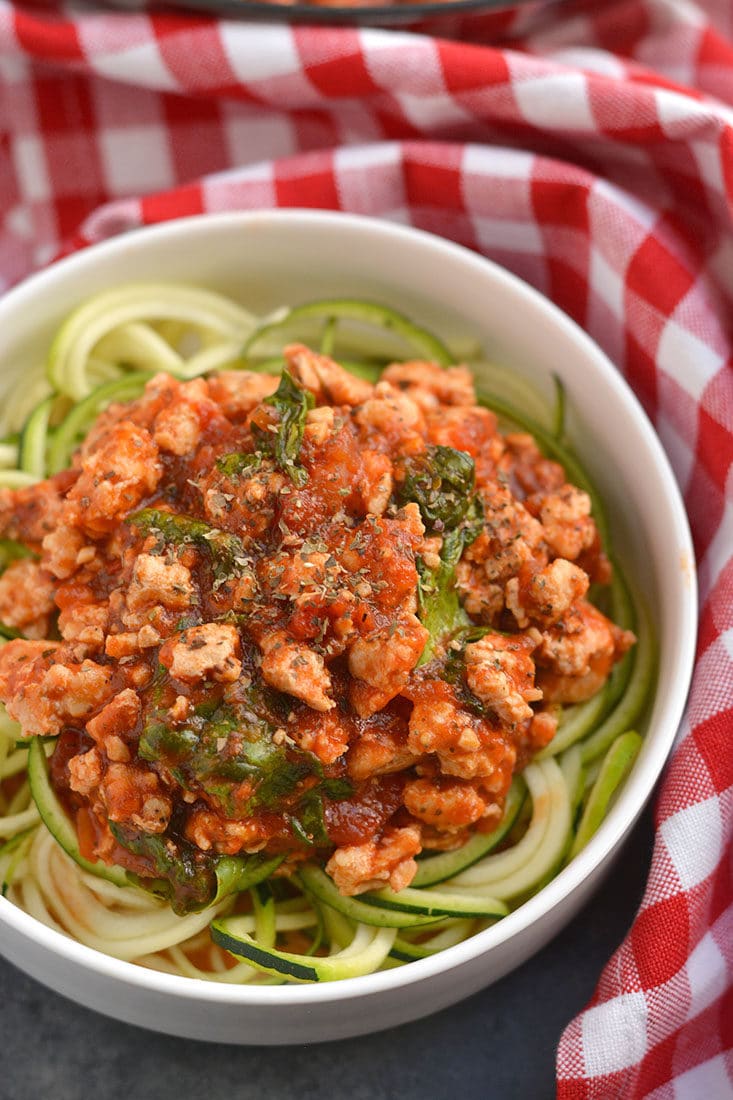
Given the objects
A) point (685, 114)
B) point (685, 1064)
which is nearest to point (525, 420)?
point (685, 114)

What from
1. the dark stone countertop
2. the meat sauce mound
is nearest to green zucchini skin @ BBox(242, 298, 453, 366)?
the meat sauce mound

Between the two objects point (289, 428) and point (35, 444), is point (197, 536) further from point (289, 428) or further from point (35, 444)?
point (35, 444)

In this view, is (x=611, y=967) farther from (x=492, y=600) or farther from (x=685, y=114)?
(x=685, y=114)

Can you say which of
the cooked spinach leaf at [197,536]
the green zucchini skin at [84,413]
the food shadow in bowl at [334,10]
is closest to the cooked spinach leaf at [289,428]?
the cooked spinach leaf at [197,536]

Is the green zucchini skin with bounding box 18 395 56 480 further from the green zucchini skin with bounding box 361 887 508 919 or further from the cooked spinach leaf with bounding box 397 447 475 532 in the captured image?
the green zucchini skin with bounding box 361 887 508 919

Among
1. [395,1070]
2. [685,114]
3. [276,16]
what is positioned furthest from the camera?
[276,16]
